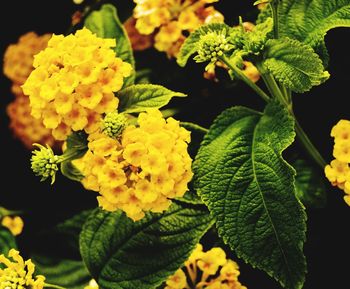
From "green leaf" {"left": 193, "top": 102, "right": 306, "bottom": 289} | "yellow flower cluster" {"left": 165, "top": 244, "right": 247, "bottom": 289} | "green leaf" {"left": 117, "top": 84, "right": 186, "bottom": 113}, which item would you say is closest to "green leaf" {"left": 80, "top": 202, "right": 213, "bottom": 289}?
"yellow flower cluster" {"left": 165, "top": 244, "right": 247, "bottom": 289}

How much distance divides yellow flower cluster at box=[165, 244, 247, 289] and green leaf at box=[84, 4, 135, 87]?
0.48 meters

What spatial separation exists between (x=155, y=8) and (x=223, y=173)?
48 cm

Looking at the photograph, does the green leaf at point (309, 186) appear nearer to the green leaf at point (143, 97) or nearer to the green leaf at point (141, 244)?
the green leaf at point (141, 244)

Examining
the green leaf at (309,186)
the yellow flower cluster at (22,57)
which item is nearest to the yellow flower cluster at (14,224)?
the yellow flower cluster at (22,57)

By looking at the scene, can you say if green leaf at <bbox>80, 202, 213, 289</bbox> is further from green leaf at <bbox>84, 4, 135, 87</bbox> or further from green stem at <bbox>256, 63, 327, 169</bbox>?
green leaf at <bbox>84, 4, 135, 87</bbox>

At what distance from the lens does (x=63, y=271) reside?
1.69 meters

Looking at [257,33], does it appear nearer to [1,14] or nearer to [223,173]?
[223,173]

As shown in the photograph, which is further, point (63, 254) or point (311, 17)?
point (63, 254)

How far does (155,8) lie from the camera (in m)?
1.52

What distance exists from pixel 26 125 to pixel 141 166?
2.46 ft

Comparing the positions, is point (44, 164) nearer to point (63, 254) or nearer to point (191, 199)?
point (191, 199)

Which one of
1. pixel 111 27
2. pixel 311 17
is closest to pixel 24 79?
pixel 111 27

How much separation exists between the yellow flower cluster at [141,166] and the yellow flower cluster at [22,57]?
0.67 m

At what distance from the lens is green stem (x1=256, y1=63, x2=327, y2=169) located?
1328 mm
